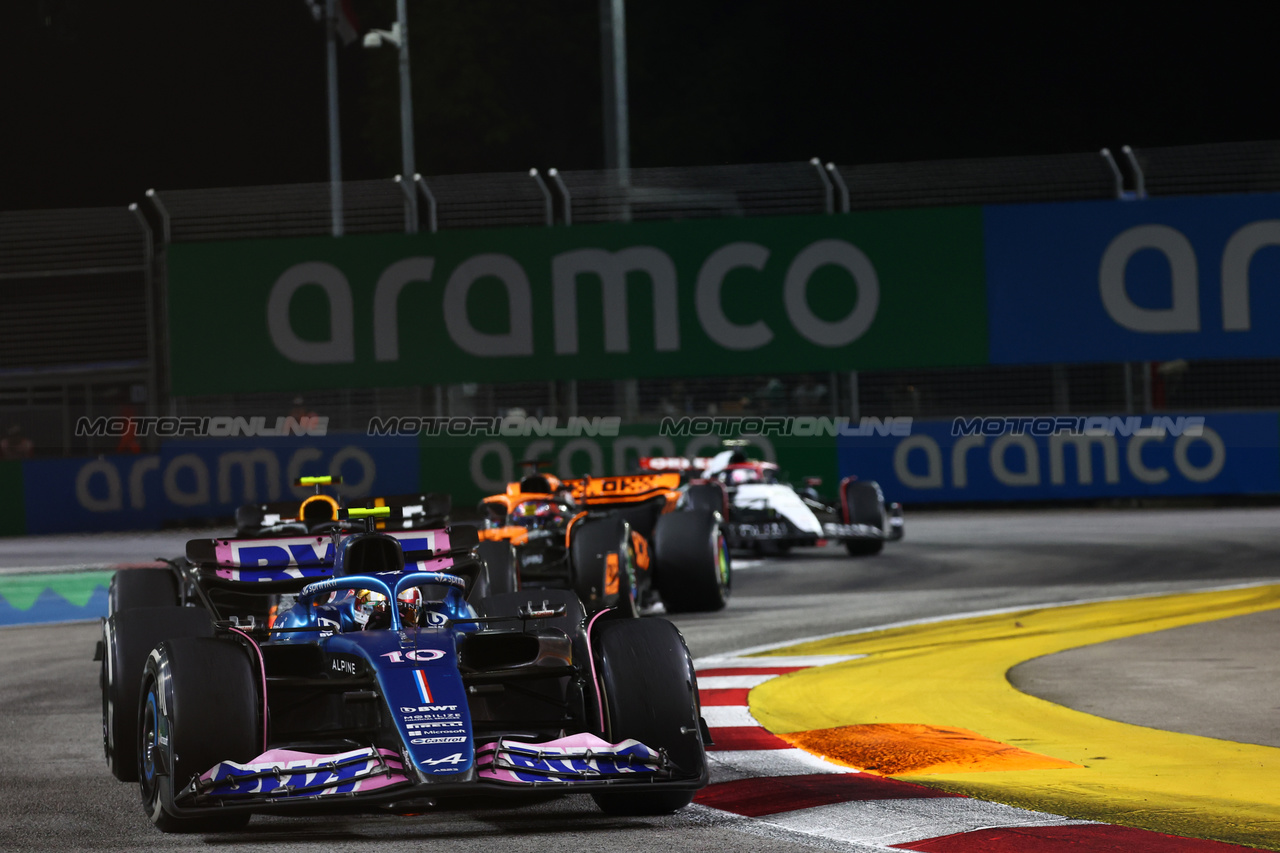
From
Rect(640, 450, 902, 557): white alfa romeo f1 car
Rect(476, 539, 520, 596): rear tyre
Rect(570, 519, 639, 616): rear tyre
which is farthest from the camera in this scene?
Rect(640, 450, 902, 557): white alfa romeo f1 car

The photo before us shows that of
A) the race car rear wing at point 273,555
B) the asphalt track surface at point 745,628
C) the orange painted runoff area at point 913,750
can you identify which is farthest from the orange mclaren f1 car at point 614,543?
the orange painted runoff area at point 913,750

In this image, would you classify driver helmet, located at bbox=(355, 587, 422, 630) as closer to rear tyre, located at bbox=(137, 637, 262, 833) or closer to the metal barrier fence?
rear tyre, located at bbox=(137, 637, 262, 833)

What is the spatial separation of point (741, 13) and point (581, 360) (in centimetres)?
2708

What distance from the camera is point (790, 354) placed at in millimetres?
22328

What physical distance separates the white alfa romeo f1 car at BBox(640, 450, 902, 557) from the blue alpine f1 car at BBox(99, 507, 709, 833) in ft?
29.2

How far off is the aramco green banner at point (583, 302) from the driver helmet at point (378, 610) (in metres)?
15.9

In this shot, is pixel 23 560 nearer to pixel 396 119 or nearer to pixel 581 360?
pixel 581 360

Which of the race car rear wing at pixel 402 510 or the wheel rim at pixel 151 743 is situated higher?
the race car rear wing at pixel 402 510

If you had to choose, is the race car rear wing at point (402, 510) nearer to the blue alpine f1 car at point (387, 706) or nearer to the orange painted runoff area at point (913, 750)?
the blue alpine f1 car at point (387, 706)

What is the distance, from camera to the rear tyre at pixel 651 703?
18.4ft

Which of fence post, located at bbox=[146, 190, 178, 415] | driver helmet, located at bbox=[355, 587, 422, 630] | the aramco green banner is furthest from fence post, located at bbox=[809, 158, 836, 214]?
driver helmet, located at bbox=[355, 587, 422, 630]

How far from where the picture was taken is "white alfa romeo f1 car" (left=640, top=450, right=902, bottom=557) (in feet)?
52.3

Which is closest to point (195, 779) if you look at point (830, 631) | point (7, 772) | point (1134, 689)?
point (7, 772)

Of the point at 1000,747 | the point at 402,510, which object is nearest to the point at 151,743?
the point at 1000,747
